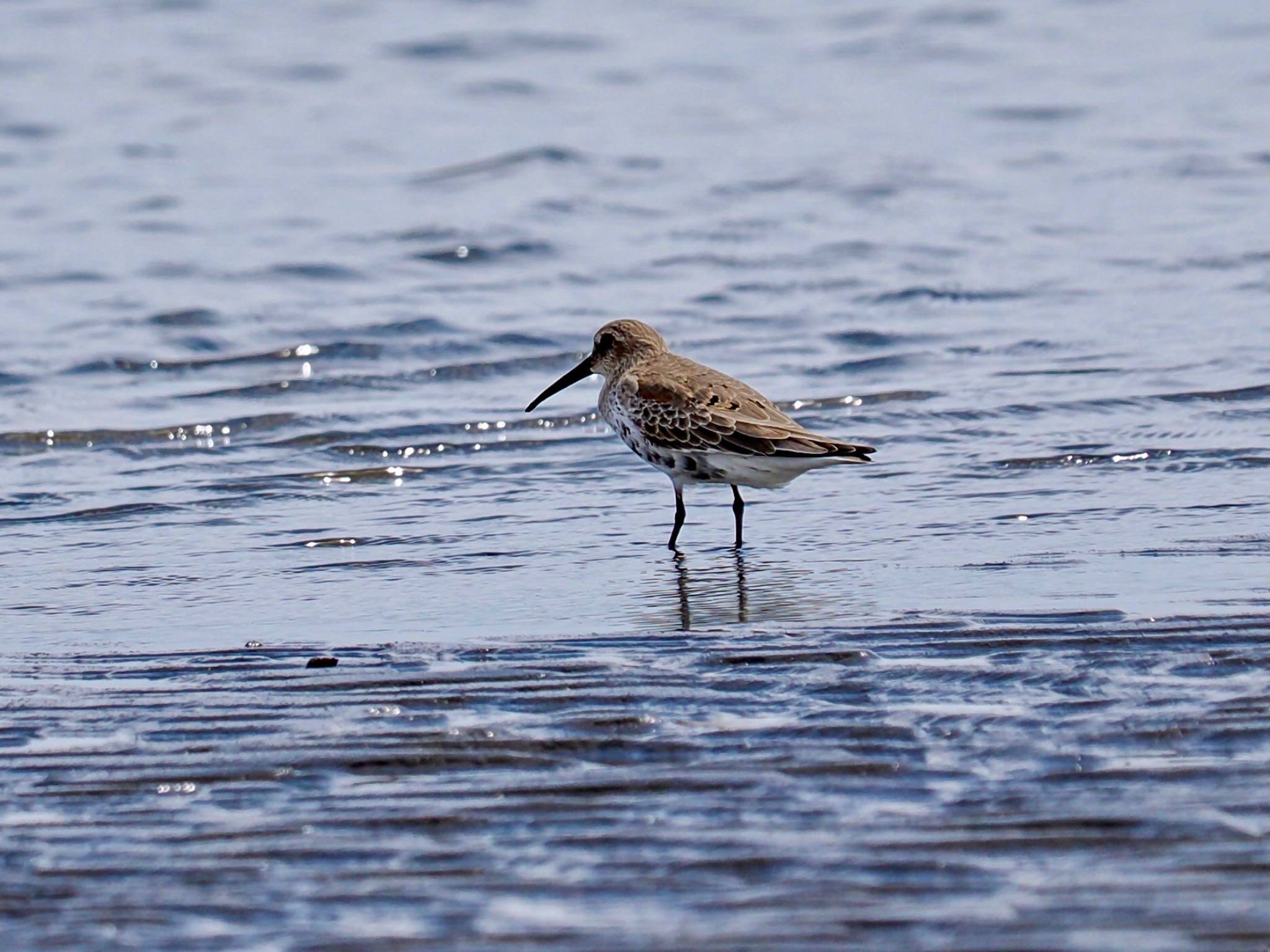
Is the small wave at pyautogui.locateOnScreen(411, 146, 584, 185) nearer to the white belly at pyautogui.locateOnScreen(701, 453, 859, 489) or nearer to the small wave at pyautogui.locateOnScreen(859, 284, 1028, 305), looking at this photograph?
the small wave at pyautogui.locateOnScreen(859, 284, 1028, 305)

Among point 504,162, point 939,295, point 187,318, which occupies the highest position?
point 504,162

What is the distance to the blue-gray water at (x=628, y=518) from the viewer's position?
4.18 metres

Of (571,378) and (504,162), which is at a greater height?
(504,162)

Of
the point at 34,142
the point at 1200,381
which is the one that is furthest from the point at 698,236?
the point at 34,142

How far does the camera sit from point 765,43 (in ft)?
74.6

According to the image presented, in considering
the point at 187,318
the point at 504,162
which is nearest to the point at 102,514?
the point at 187,318

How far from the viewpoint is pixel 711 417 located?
26.7ft

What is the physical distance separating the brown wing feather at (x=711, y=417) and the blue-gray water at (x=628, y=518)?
0.39m

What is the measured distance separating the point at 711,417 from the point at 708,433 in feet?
0.26

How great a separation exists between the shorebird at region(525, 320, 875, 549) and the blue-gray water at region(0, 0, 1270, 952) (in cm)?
27

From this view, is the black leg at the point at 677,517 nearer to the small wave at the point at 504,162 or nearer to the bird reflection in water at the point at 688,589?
the bird reflection in water at the point at 688,589

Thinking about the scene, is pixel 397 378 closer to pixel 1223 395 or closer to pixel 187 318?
pixel 187 318

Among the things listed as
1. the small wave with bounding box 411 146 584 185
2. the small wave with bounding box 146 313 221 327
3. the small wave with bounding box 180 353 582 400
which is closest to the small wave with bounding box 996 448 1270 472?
the small wave with bounding box 180 353 582 400

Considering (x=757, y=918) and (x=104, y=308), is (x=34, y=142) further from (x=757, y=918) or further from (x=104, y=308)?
(x=757, y=918)
